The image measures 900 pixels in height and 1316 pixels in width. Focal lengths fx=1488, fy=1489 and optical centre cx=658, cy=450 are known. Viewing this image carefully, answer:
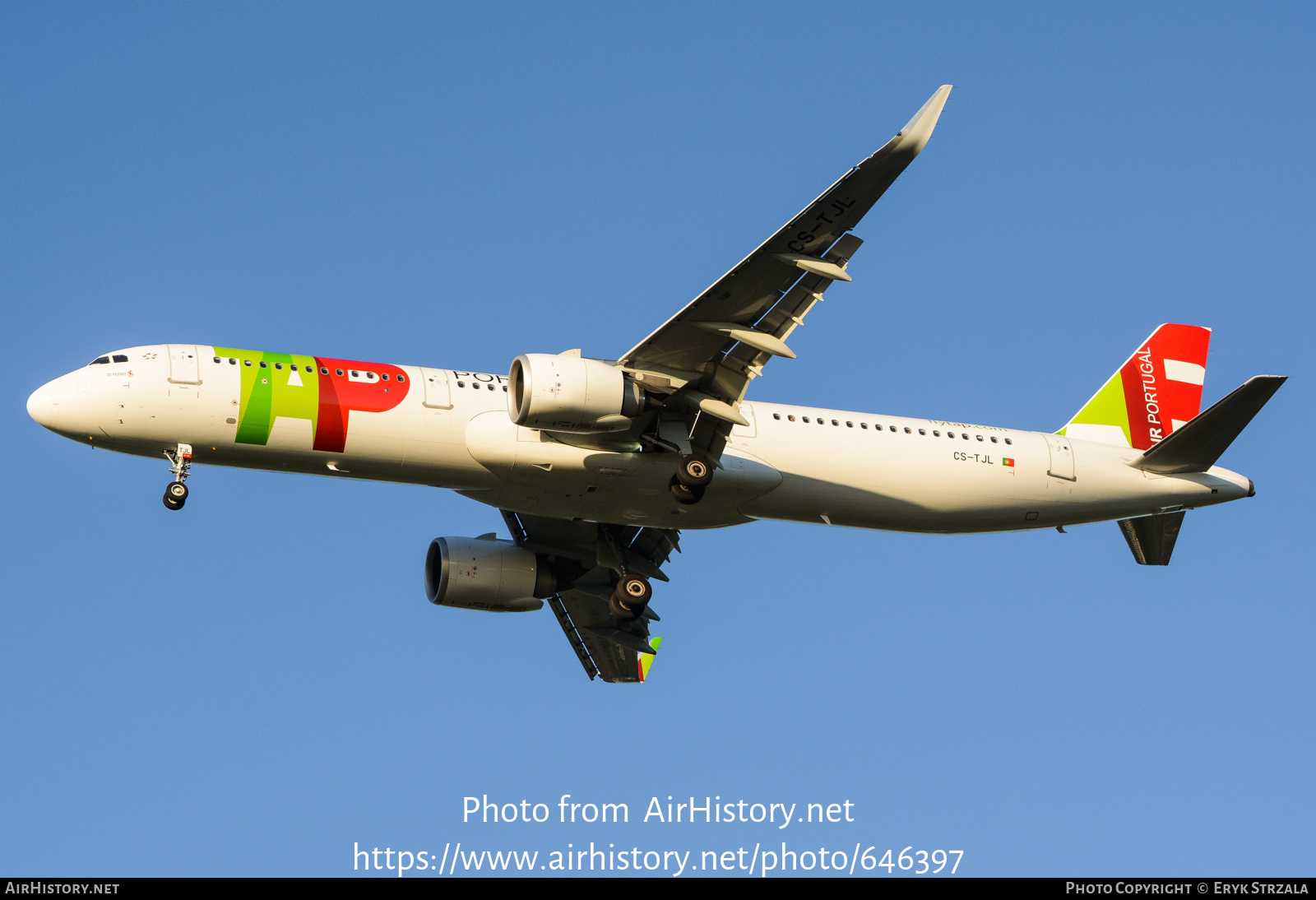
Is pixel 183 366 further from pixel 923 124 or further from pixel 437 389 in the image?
pixel 923 124

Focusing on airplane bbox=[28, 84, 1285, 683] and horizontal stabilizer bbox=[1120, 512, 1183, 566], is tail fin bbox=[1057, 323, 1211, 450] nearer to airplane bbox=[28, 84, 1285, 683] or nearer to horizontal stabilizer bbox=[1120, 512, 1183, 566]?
airplane bbox=[28, 84, 1285, 683]

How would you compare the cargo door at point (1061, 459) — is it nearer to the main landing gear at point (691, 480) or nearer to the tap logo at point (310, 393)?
the main landing gear at point (691, 480)

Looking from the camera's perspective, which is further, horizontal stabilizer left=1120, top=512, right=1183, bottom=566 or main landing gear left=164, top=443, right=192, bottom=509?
horizontal stabilizer left=1120, top=512, right=1183, bottom=566

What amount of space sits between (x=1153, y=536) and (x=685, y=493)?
1446 cm

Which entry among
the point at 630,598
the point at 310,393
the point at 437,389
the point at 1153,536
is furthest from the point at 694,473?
the point at 1153,536

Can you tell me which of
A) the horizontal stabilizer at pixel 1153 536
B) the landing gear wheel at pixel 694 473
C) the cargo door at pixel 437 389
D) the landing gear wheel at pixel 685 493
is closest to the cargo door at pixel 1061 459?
the horizontal stabilizer at pixel 1153 536

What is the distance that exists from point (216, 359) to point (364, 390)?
3.39m

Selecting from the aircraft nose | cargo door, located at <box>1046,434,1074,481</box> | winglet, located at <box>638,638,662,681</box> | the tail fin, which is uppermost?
the tail fin

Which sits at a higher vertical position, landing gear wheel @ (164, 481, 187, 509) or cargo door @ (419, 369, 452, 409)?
cargo door @ (419, 369, 452, 409)

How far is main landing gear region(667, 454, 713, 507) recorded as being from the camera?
34.1 meters

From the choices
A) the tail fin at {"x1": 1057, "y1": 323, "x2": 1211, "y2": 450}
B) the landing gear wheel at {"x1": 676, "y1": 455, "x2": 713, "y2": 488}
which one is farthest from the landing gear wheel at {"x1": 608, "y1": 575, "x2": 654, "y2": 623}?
the tail fin at {"x1": 1057, "y1": 323, "x2": 1211, "y2": 450}

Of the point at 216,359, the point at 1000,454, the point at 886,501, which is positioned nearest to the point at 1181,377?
the point at 1000,454

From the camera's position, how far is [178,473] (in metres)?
32.9

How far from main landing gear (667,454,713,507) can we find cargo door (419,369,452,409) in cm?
547
